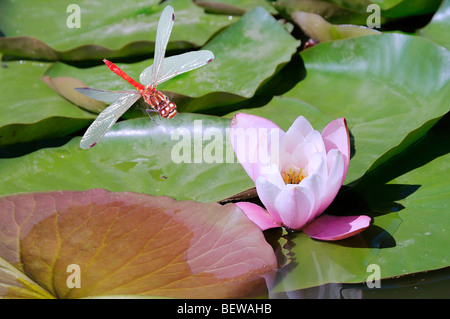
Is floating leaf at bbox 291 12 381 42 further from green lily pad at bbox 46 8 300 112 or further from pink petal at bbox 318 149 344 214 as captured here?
pink petal at bbox 318 149 344 214

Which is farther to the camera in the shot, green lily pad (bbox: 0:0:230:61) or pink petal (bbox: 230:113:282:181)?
green lily pad (bbox: 0:0:230:61)

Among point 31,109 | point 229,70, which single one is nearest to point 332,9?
point 229,70

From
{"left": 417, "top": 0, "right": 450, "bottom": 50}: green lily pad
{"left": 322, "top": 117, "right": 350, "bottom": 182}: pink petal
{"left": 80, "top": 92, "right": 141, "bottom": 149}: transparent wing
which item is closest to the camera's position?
{"left": 322, "top": 117, "right": 350, "bottom": 182}: pink petal

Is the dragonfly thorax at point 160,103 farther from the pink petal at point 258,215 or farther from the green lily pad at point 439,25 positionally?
the green lily pad at point 439,25

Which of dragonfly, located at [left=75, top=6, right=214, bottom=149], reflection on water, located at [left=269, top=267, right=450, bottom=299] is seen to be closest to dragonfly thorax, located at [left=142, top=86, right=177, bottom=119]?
dragonfly, located at [left=75, top=6, right=214, bottom=149]

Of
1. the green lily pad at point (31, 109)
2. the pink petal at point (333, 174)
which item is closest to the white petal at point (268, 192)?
the pink petal at point (333, 174)

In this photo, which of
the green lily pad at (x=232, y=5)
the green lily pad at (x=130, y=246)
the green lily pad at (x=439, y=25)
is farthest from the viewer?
the green lily pad at (x=232, y=5)

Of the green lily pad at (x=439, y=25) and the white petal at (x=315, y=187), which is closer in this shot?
the white petal at (x=315, y=187)
